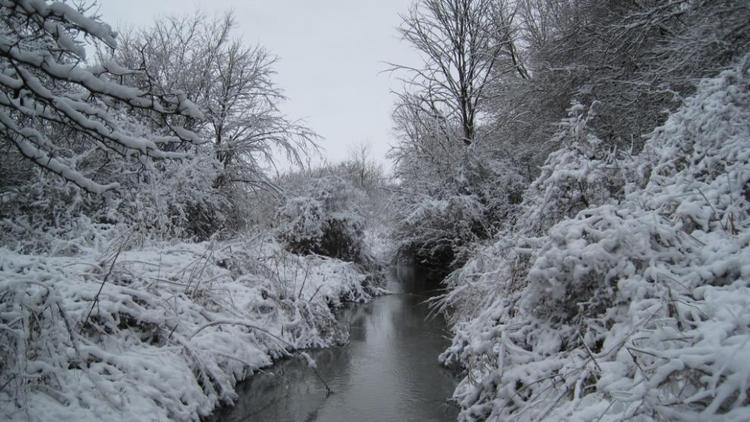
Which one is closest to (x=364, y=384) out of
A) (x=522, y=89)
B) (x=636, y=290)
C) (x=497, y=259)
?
(x=497, y=259)

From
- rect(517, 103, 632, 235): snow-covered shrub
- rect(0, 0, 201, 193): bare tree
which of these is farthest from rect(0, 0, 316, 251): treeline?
rect(517, 103, 632, 235): snow-covered shrub

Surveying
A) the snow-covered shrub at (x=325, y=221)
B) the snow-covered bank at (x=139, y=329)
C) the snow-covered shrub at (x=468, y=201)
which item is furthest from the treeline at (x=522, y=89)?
the snow-covered bank at (x=139, y=329)

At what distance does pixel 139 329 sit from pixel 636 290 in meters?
5.10

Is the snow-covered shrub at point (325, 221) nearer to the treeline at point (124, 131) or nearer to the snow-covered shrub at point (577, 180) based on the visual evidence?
the treeline at point (124, 131)

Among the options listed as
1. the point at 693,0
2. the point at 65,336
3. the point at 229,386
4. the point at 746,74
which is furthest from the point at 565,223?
the point at 693,0

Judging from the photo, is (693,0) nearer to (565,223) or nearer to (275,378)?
(565,223)

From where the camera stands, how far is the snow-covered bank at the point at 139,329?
3.69 metres

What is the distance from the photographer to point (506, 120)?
12742 millimetres

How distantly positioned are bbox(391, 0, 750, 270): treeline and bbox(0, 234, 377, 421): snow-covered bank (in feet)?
13.8

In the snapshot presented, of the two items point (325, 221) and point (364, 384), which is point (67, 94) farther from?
point (325, 221)

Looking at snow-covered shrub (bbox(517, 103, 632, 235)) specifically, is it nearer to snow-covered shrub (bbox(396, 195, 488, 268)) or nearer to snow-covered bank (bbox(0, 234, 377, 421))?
snow-covered bank (bbox(0, 234, 377, 421))

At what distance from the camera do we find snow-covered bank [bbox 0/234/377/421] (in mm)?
3691

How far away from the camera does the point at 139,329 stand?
17.6 ft

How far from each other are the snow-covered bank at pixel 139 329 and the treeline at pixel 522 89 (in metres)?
4.20
